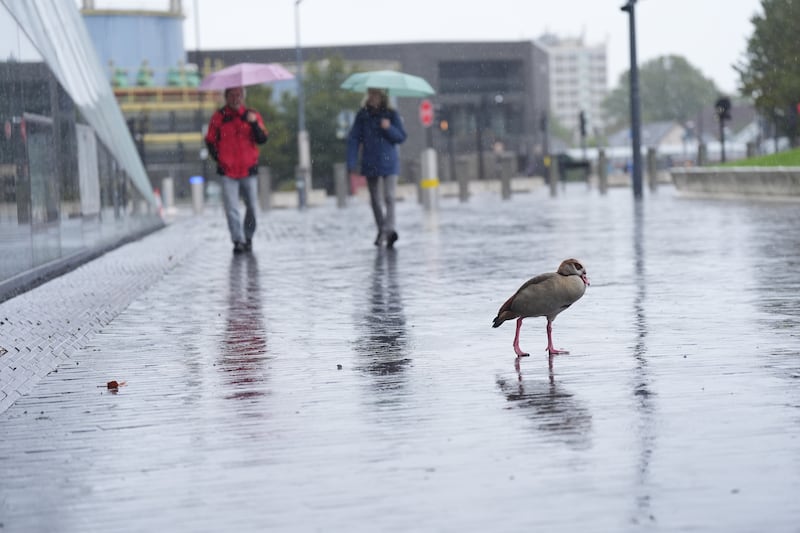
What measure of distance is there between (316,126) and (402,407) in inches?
2736

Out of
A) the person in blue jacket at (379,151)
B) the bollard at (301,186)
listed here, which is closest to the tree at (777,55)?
the bollard at (301,186)

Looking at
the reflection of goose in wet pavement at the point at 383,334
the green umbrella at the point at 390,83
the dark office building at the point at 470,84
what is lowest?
the reflection of goose in wet pavement at the point at 383,334

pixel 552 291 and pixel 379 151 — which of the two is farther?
pixel 379 151

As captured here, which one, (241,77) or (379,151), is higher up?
(241,77)

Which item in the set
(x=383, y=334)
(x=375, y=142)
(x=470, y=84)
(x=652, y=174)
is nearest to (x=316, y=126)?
(x=652, y=174)

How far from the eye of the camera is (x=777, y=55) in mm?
47469

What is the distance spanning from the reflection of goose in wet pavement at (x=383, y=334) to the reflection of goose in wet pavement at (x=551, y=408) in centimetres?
56

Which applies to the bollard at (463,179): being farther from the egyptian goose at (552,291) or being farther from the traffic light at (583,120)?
the egyptian goose at (552,291)

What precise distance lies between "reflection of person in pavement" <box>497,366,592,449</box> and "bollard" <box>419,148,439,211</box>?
29.7m

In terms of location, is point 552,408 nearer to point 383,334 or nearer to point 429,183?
point 383,334

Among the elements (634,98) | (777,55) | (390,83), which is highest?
(777,55)

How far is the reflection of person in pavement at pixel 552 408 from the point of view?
226 inches

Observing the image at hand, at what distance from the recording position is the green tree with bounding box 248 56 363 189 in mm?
72938

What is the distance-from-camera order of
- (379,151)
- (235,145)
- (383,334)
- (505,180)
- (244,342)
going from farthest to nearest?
1. (505,180)
2. (379,151)
3. (235,145)
4. (383,334)
5. (244,342)
